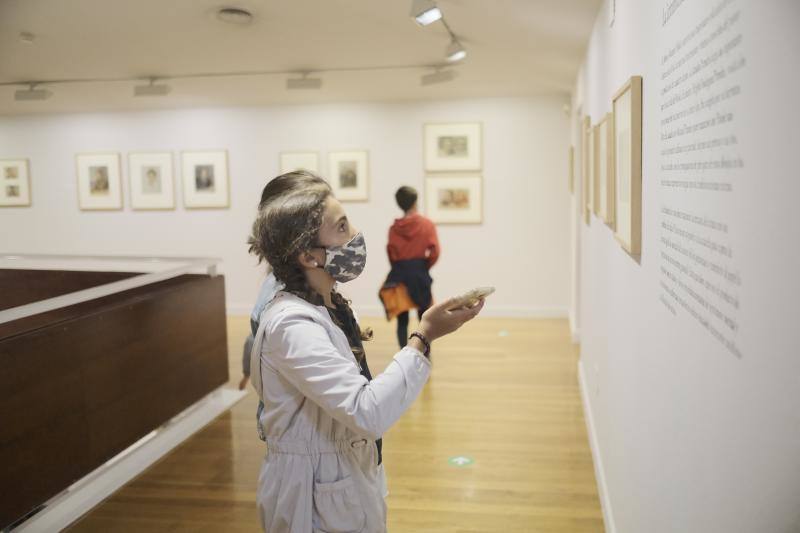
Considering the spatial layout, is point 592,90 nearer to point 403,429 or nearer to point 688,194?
point 403,429

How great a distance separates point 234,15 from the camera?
438 centimetres

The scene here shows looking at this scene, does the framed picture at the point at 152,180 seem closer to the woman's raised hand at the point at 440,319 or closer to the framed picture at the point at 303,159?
the framed picture at the point at 303,159

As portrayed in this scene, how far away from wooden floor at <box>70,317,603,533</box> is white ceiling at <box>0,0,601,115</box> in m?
2.80

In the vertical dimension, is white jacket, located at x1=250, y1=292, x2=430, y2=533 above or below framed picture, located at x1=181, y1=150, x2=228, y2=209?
below

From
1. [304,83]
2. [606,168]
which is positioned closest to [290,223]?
[606,168]

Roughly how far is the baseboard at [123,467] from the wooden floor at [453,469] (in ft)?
0.23

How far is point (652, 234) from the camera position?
212cm

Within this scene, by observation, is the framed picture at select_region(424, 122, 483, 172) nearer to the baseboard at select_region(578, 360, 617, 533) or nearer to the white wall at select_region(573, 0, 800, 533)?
the baseboard at select_region(578, 360, 617, 533)

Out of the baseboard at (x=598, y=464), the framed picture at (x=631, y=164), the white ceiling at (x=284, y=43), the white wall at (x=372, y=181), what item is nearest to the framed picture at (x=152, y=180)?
the white wall at (x=372, y=181)

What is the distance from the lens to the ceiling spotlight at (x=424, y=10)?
12.8 feet

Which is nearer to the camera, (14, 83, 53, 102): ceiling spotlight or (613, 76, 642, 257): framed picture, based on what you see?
(613, 76, 642, 257): framed picture

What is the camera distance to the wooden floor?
→ 3.53 meters

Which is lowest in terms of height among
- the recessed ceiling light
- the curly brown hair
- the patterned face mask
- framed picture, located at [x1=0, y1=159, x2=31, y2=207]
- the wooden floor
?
the wooden floor

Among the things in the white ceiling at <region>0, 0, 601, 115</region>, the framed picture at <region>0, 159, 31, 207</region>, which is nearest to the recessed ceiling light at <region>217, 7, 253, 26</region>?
the white ceiling at <region>0, 0, 601, 115</region>
